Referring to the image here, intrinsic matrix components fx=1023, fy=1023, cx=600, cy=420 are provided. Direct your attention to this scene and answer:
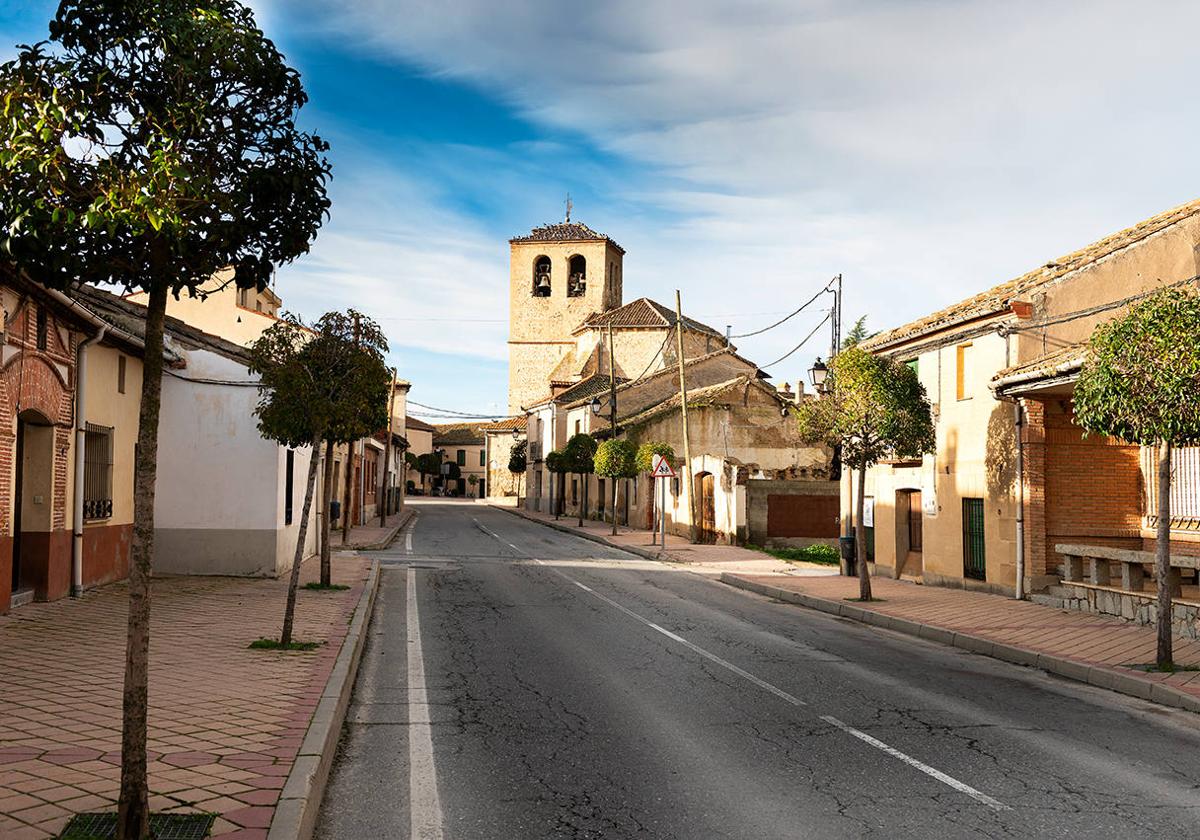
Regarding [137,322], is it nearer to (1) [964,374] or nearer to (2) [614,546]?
(1) [964,374]

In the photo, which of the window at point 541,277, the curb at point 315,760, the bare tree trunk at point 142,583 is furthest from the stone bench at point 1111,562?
the window at point 541,277

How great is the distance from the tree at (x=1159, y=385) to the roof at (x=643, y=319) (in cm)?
5379

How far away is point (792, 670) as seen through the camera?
10617 mm

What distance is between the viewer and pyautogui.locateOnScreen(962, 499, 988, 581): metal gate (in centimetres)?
1861

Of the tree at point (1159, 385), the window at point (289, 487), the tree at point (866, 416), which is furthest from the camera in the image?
the window at point (289, 487)

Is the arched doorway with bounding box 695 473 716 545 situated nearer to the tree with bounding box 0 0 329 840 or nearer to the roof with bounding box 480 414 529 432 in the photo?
the tree with bounding box 0 0 329 840

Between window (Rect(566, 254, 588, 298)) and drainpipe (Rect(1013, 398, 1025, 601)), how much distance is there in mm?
60116

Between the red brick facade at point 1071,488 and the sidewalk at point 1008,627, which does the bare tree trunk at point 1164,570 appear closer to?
the sidewalk at point 1008,627

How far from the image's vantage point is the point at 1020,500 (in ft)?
55.5

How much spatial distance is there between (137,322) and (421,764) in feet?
49.4

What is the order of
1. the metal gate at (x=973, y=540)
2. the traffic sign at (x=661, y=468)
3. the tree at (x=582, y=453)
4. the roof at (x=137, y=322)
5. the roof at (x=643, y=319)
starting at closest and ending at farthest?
the roof at (x=137, y=322) → the metal gate at (x=973, y=540) → the traffic sign at (x=661, y=468) → the tree at (x=582, y=453) → the roof at (x=643, y=319)

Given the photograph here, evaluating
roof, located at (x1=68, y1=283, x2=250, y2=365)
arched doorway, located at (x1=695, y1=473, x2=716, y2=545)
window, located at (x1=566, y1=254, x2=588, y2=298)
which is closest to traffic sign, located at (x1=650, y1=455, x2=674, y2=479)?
arched doorway, located at (x1=695, y1=473, x2=716, y2=545)

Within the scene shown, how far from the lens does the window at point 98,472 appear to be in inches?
610

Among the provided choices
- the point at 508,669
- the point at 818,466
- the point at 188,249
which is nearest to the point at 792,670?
the point at 508,669
